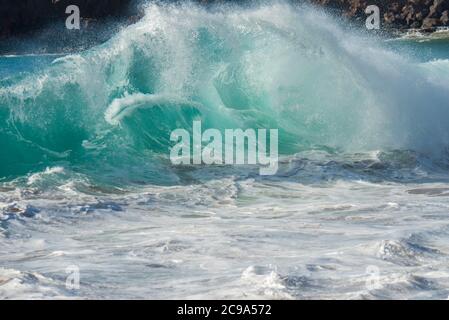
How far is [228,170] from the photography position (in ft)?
37.2

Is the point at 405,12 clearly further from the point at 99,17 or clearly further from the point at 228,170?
the point at 228,170

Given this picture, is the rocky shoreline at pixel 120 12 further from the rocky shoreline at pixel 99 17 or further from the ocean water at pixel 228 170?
the ocean water at pixel 228 170

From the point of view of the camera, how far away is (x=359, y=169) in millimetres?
11477

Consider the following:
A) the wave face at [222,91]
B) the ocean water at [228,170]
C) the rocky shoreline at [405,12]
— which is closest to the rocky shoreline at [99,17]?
the rocky shoreline at [405,12]

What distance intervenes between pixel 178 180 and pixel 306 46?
537cm

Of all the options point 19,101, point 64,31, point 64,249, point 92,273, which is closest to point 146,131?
point 19,101

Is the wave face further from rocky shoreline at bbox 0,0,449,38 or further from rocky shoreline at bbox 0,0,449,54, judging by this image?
rocky shoreline at bbox 0,0,449,38

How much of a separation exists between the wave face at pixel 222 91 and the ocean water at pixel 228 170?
30 millimetres

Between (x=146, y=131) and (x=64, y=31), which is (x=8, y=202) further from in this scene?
(x=64, y=31)

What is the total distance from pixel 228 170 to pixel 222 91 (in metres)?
4.01

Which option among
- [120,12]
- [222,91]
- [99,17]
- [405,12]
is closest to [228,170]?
[222,91]

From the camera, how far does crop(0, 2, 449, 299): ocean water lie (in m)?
6.50

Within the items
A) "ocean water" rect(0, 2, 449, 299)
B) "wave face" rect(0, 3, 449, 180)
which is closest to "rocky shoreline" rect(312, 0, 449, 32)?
"ocean water" rect(0, 2, 449, 299)

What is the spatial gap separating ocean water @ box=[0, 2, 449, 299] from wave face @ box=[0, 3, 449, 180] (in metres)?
0.03
